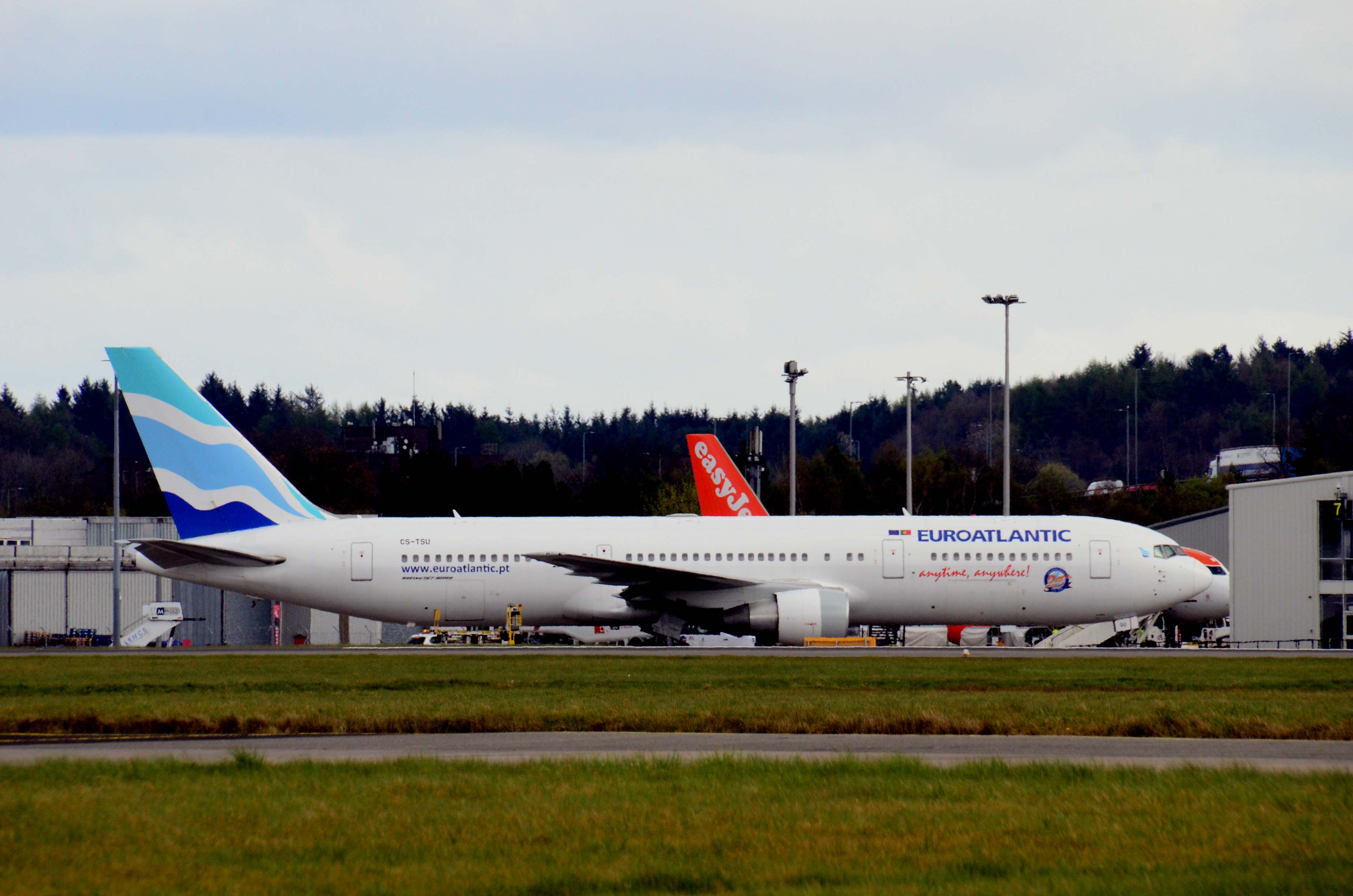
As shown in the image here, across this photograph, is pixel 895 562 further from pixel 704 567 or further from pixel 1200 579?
pixel 1200 579

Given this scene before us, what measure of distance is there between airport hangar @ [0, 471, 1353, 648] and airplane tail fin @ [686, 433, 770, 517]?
51.7 feet

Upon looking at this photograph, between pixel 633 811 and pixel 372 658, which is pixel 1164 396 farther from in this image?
pixel 633 811

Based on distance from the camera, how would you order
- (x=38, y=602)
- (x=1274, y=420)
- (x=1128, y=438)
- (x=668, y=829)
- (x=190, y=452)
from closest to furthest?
1. (x=668, y=829)
2. (x=190, y=452)
3. (x=38, y=602)
4. (x=1274, y=420)
5. (x=1128, y=438)

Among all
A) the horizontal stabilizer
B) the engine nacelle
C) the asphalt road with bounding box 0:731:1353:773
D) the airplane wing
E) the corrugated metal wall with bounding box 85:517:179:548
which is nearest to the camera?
the asphalt road with bounding box 0:731:1353:773

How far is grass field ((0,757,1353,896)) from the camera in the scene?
27.8 ft

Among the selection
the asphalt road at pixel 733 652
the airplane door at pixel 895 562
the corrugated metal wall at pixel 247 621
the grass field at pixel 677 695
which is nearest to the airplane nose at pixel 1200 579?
the asphalt road at pixel 733 652

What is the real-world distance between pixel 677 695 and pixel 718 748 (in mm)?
6931

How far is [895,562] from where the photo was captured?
36.6 meters

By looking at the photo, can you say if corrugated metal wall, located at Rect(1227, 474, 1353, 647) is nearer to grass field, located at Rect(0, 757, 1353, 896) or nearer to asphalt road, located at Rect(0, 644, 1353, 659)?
asphalt road, located at Rect(0, 644, 1353, 659)

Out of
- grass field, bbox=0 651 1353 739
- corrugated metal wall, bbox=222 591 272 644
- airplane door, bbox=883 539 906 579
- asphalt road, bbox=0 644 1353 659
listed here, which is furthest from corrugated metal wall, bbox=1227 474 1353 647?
corrugated metal wall, bbox=222 591 272 644

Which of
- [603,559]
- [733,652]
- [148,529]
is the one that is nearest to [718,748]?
[733,652]

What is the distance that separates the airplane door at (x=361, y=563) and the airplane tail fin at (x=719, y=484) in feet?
56.4

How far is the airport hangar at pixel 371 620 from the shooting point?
4144cm

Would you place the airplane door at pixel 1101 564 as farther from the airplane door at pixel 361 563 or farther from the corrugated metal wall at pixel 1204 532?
the corrugated metal wall at pixel 1204 532
